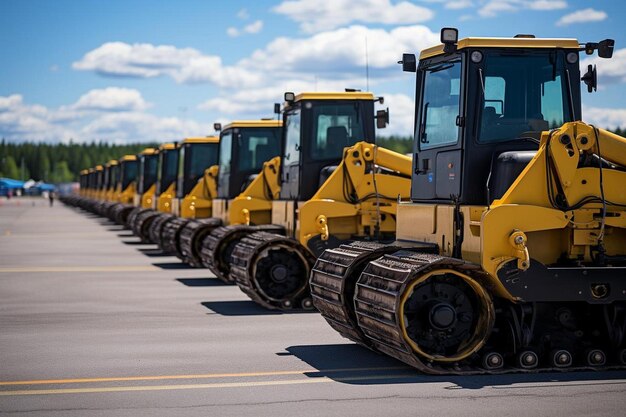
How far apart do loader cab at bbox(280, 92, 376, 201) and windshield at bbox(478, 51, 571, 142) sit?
6.92 meters

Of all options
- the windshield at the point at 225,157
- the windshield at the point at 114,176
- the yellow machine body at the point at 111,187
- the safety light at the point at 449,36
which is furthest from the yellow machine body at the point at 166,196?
the yellow machine body at the point at 111,187

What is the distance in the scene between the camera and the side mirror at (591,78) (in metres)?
12.1

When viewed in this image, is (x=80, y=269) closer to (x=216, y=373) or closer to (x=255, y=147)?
(x=255, y=147)

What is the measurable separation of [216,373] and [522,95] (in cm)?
428

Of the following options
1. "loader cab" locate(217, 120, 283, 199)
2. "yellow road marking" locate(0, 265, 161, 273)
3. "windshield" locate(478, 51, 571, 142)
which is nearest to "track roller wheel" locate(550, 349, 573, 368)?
"windshield" locate(478, 51, 571, 142)

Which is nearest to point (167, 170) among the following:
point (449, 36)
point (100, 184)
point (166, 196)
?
point (166, 196)

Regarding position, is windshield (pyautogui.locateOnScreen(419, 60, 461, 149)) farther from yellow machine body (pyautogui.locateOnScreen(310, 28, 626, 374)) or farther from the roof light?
the roof light

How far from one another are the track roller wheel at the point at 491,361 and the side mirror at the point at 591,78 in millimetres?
3076

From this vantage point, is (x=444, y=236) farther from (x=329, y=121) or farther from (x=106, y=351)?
(x=329, y=121)

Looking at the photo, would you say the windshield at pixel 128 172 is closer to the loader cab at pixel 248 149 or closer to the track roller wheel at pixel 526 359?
the loader cab at pixel 248 149

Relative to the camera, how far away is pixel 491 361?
11305mm

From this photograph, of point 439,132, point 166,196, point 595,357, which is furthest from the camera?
point 166,196

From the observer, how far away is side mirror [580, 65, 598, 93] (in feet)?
39.8

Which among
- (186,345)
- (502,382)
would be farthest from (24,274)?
(502,382)
